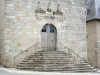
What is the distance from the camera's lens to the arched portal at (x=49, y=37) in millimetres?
17806

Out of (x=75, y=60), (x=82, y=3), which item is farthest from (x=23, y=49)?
(x=82, y=3)

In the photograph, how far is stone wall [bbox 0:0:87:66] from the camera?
16688 mm

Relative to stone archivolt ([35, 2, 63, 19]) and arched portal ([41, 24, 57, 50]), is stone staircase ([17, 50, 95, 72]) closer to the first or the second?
arched portal ([41, 24, 57, 50])

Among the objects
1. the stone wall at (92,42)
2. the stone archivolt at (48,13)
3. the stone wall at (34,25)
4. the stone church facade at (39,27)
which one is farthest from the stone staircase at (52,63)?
the stone wall at (92,42)

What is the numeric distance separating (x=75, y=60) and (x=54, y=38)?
102 inches

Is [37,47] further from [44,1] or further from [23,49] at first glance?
[44,1]

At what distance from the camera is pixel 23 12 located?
1719cm

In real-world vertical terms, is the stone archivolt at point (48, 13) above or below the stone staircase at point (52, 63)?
above

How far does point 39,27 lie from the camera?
17.4m

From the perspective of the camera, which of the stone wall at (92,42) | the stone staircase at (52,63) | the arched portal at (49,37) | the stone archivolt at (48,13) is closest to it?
the stone staircase at (52,63)

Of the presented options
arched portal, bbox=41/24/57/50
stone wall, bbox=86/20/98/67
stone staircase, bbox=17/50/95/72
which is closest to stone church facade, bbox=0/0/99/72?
arched portal, bbox=41/24/57/50

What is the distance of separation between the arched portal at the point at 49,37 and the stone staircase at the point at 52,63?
3.28ft

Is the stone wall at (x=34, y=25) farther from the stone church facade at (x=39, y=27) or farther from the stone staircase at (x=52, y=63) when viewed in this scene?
the stone staircase at (x=52, y=63)

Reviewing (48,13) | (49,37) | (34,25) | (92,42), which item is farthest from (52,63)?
(92,42)
